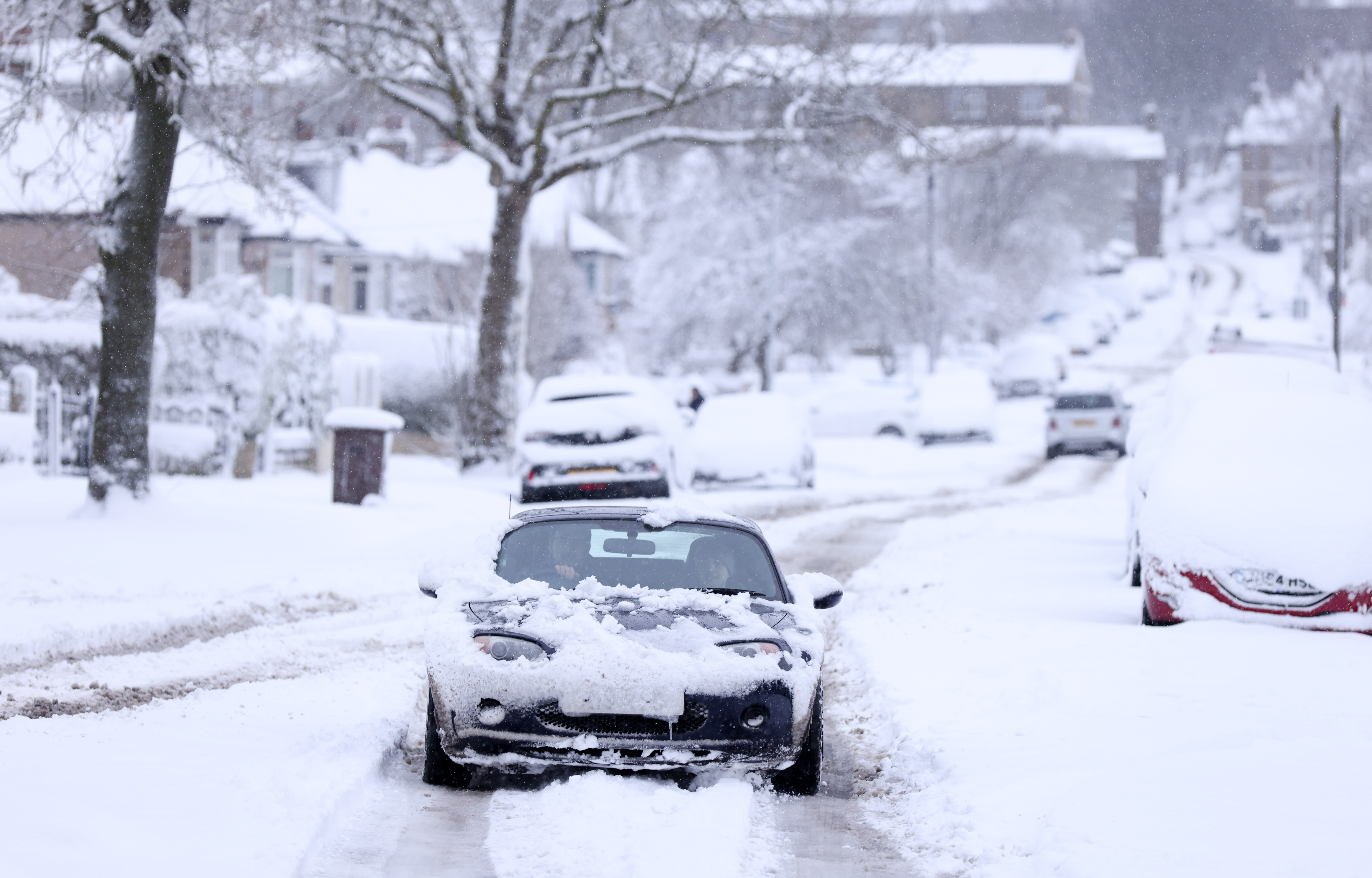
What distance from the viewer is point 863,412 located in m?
40.0

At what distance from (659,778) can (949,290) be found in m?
51.8

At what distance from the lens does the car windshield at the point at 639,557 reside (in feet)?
22.5

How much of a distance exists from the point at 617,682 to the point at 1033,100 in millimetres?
118072

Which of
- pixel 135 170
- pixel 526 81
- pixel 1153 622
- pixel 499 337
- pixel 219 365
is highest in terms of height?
pixel 526 81

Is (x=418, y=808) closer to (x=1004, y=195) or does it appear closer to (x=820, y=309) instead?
(x=820, y=309)

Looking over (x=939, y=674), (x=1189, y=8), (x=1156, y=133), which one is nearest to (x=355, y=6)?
(x=939, y=674)

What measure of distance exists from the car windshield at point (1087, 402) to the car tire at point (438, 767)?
1098 inches

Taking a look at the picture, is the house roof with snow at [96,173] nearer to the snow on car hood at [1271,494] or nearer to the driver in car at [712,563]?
the driver in car at [712,563]

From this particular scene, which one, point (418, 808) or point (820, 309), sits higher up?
point (820, 309)

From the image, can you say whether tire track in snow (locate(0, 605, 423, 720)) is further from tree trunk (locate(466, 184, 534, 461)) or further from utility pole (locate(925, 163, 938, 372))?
utility pole (locate(925, 163, 938, 372))

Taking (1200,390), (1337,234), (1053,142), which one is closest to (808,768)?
(1200,390)

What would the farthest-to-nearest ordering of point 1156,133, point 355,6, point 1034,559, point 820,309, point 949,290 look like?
1. point 1156,133
2. point 949,290
3. point 820,309
4. point 355,6
5. point 1034,559

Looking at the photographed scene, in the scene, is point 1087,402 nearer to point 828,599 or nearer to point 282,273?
point 282,273

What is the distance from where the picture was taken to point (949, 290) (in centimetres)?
5669
